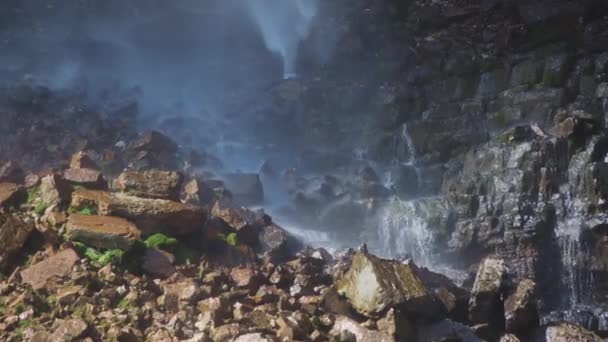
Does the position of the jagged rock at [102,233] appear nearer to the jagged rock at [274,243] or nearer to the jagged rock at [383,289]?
the jagged rock at [274,243]

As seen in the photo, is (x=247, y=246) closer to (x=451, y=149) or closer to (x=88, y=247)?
(x=88, y=247)

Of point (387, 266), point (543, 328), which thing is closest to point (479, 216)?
point (543, 328)

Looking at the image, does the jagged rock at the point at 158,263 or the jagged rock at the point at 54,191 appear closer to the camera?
the jagged rock at the point at 158,263

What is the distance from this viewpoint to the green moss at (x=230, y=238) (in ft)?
34.0

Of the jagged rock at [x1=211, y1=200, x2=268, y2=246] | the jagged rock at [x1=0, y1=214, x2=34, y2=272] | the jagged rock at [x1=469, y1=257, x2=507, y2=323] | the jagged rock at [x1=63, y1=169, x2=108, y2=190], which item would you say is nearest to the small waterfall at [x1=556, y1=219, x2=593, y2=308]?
Result: the jagged rock at [x1=469, y1=257, x2=507, y2=323]

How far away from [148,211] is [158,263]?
1.33m

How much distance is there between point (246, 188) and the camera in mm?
19266

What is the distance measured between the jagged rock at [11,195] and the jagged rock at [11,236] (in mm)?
1410

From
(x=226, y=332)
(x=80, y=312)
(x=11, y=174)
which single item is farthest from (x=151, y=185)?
(x=11, y=174)

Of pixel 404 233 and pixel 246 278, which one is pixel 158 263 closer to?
pixel 246 278

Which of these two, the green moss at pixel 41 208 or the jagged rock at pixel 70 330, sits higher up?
the green moss at pixel 41 208

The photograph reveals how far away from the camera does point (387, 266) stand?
7.84 meters

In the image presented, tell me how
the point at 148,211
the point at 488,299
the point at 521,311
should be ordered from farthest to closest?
1. the point at 148,211
2. the point at 488,299
3. the point at 521,311

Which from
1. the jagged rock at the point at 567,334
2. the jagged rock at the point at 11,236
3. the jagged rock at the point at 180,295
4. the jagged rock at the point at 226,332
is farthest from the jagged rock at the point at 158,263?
the jagged rock at the point at 567,334
